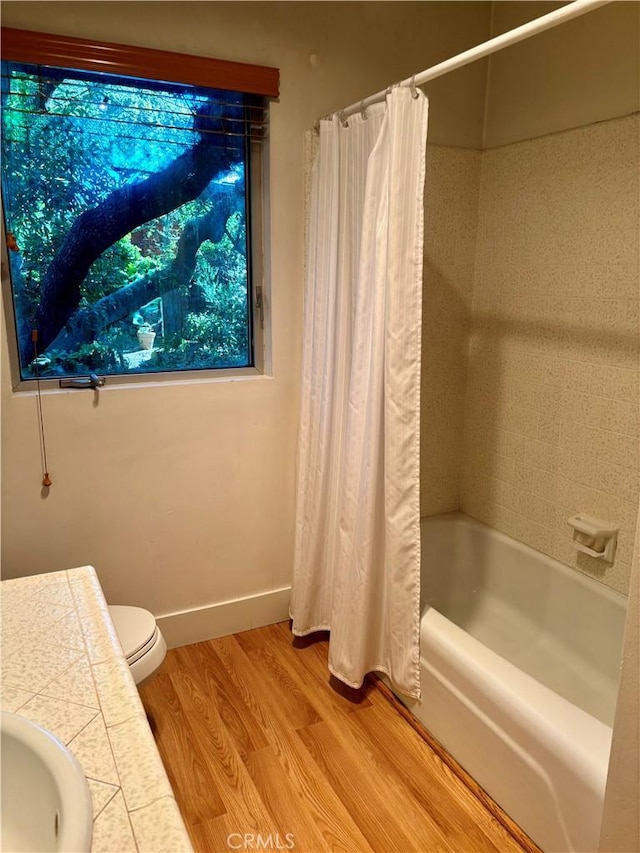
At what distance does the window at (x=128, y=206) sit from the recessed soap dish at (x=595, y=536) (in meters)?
1.41

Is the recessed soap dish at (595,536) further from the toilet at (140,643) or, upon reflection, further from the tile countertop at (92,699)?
the tile countertop at (92,699)

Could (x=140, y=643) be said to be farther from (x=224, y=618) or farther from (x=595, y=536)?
(x=595, y=536)

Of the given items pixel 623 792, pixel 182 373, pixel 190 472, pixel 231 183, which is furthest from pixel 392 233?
pixel 623 792

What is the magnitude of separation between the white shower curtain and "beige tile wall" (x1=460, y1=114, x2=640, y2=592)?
0.69 metres

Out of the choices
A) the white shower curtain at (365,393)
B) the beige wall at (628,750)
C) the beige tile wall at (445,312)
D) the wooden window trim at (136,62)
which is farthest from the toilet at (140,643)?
the wooden window trim at (136,62)

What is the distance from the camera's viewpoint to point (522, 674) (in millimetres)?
1719

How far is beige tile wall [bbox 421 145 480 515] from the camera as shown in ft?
8.23

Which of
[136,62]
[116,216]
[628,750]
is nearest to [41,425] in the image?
[116,216]

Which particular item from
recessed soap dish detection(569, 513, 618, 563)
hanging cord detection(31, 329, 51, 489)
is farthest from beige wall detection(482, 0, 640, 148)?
hanging cord detection(31, 329, 51, 489)

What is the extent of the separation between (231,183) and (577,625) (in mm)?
2113

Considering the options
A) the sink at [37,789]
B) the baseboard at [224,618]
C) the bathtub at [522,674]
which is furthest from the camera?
the baseboard at [224,618]

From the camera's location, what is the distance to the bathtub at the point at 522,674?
150cm

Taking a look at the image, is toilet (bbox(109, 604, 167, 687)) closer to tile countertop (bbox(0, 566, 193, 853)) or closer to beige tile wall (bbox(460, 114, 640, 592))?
tile countertop (bbox(0, 566, 193, 853))

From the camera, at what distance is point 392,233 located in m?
1.75
